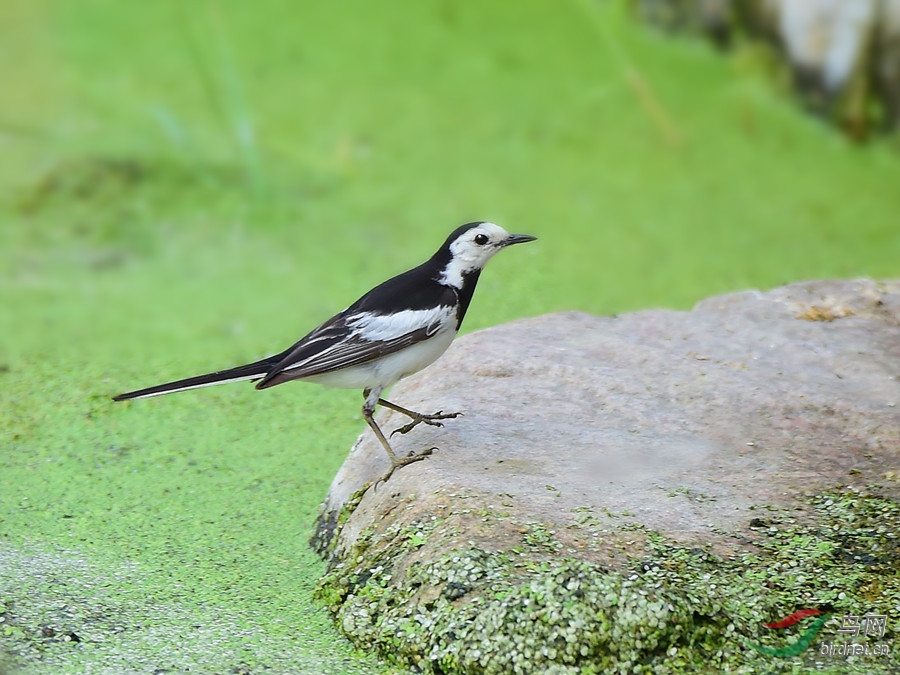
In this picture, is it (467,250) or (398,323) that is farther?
(467,250)

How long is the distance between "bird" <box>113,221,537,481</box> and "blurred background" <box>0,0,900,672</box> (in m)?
0.53

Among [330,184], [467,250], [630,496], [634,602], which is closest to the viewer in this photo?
[634,602]

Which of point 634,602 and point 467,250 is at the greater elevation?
point 467,250

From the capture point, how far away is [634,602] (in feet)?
8.63

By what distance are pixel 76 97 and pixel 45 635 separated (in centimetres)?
418

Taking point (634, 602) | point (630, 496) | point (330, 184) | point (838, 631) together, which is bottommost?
point (838, 631)

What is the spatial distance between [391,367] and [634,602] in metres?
1.07

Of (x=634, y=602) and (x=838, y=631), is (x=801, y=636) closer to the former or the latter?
(x=838, y=631)

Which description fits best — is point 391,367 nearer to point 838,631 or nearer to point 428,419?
point 428,419

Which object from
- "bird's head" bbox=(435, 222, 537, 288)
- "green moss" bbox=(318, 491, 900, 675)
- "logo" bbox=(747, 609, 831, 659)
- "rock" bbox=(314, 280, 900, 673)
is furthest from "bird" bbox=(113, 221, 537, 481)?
"logo" bbox=(747, 609, 831, 659)

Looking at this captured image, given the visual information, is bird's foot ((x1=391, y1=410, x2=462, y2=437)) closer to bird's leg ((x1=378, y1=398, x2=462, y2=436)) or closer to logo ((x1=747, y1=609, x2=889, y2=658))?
bird's leg ((x1=378, y1=398, x2=462, y2=436))

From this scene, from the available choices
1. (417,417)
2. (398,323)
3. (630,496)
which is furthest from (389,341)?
(630,496)

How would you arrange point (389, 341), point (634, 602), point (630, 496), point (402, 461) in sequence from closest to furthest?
point (634, 602) → point (630, 496) → point (402, 461) → point (389, 341)

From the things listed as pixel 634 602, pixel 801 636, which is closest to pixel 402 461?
pixel 634 602
